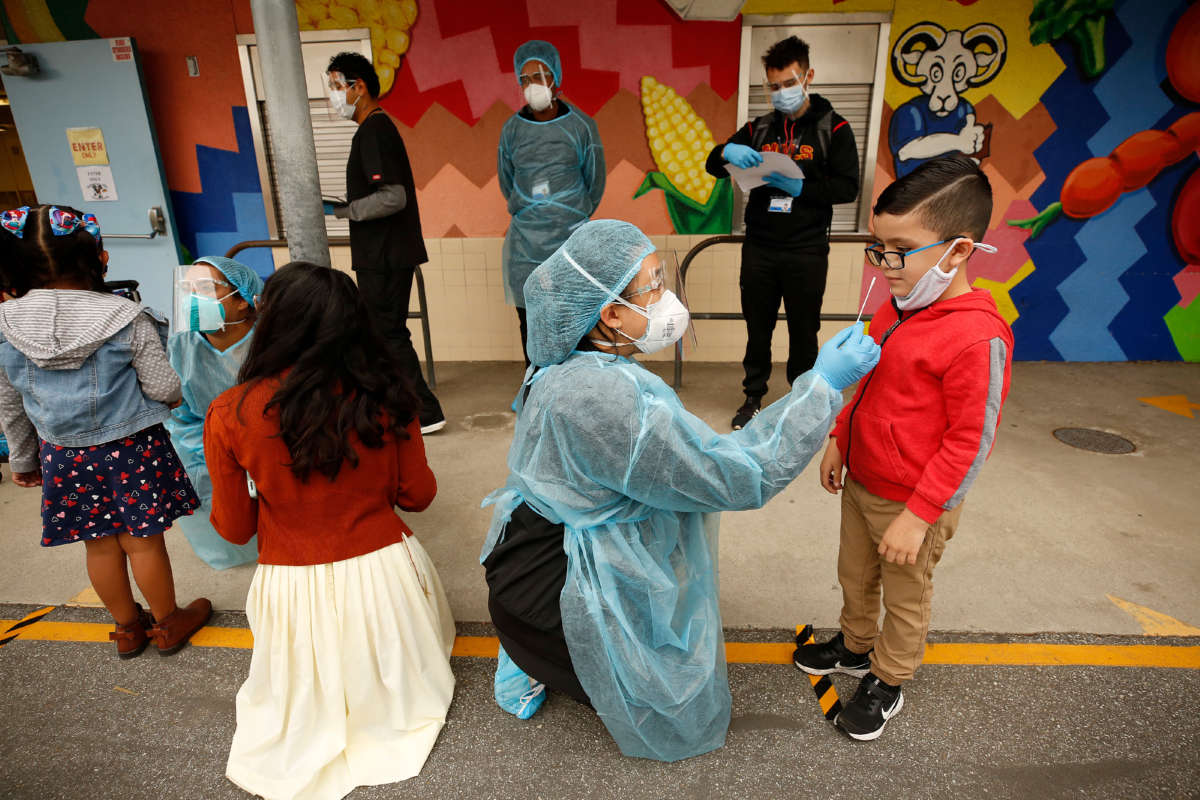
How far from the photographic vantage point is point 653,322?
5.41 feet

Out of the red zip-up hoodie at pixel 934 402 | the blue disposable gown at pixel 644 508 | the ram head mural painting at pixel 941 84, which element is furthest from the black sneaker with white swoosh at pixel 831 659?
the ram head mural painting at pixel 941 84

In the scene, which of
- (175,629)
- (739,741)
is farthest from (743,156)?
(175,629)

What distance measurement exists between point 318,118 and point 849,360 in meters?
5.03

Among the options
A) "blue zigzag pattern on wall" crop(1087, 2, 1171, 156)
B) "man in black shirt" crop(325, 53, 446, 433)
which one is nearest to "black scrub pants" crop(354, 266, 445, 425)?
"man in black shirt" crop(325, 53, 446, 433)

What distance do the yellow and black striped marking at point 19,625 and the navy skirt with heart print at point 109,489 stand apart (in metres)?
0.66

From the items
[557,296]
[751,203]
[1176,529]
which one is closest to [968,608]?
[1176,529]

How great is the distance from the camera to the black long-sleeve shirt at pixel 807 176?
352cm

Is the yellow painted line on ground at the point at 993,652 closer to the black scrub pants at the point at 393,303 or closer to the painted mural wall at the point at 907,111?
the black scrub pants at the point at 393,303

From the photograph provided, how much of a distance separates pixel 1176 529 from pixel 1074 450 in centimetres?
88

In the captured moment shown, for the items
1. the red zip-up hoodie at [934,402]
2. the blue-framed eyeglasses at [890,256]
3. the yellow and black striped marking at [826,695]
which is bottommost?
the yellow and black striped marking at [826,695]

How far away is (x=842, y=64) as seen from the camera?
4.68 m

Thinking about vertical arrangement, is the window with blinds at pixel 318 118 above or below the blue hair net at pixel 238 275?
above

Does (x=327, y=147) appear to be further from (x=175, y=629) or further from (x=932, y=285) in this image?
(x=932, y=285)

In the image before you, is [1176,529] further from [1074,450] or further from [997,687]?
[997,687]
